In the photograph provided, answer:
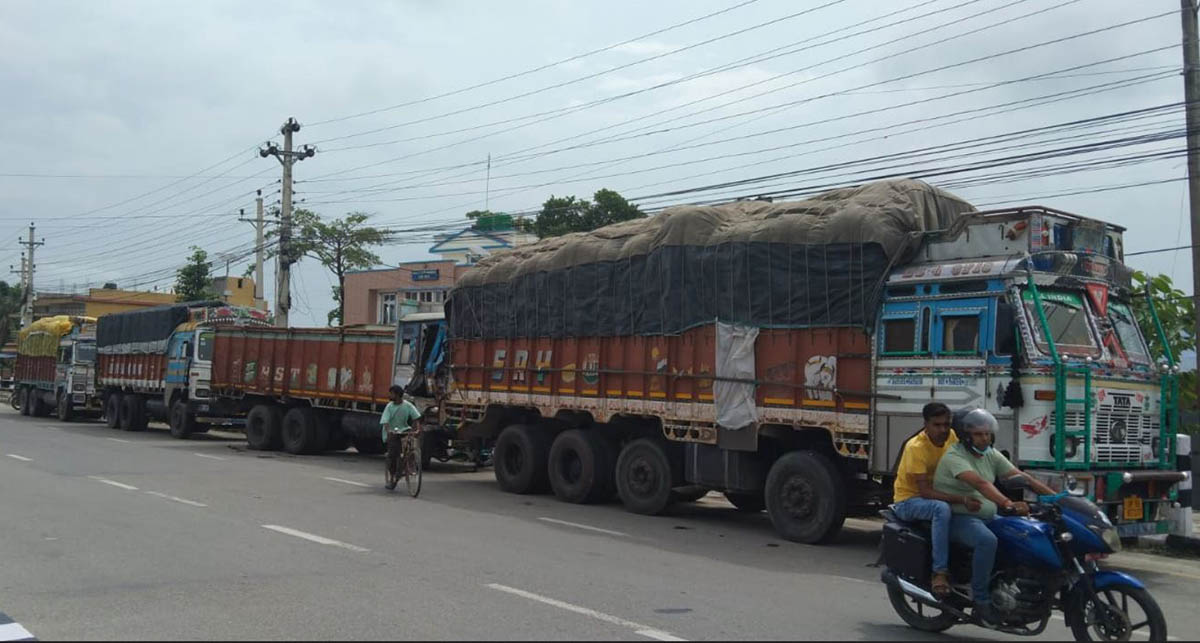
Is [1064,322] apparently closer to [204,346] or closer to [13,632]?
[13,632]

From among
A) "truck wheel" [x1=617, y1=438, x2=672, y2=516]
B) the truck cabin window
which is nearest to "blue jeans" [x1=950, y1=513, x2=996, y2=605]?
the truck cabin window

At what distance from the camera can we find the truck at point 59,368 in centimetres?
3469

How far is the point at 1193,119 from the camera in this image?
13.8 m

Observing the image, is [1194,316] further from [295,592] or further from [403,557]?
[295,592]

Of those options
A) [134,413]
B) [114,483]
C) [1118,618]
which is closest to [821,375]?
[1118,618]

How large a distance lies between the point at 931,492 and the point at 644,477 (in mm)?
7241

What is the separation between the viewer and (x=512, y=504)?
582 inches

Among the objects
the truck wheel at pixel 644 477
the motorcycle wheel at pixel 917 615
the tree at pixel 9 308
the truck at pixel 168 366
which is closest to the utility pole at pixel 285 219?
the truck at pixel 168 366

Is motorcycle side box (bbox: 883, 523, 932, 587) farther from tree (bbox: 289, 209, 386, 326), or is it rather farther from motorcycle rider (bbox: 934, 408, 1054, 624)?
tree (bbox: 289, 209, 386, 326)

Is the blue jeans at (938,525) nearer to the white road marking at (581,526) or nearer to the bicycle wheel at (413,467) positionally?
the white road marking at (581,526)

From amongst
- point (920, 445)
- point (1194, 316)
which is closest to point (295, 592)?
point (920, 445)

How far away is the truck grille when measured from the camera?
9773mm

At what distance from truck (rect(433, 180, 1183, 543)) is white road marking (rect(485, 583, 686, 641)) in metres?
4.28

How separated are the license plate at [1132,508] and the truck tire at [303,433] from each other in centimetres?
1738
